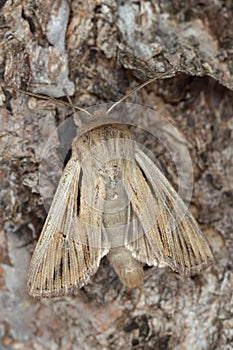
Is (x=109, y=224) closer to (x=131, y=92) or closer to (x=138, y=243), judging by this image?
(x=138, y=243)

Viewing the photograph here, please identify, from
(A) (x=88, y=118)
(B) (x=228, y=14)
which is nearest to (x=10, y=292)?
(A) (x=88, y=118)

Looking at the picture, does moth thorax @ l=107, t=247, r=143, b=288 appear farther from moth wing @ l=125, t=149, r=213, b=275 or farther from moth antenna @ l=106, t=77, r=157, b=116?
moth antenna @ l=106, t=77, r=157, b=116

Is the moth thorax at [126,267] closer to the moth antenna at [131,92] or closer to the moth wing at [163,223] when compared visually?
the moth wing at [163,223]

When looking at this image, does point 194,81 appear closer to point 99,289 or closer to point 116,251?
point 116,251

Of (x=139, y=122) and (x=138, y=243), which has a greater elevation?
(x=139, y=122)

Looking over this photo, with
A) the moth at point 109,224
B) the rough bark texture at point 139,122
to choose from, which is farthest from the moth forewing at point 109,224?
the rough bark texture at point 139,122

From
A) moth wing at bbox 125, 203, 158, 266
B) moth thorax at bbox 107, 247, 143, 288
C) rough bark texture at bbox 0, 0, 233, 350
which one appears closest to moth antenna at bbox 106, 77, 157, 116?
rough bark texture at bbox 0, 0, 233, 350

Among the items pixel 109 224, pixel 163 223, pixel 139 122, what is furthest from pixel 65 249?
pixel 139 122
